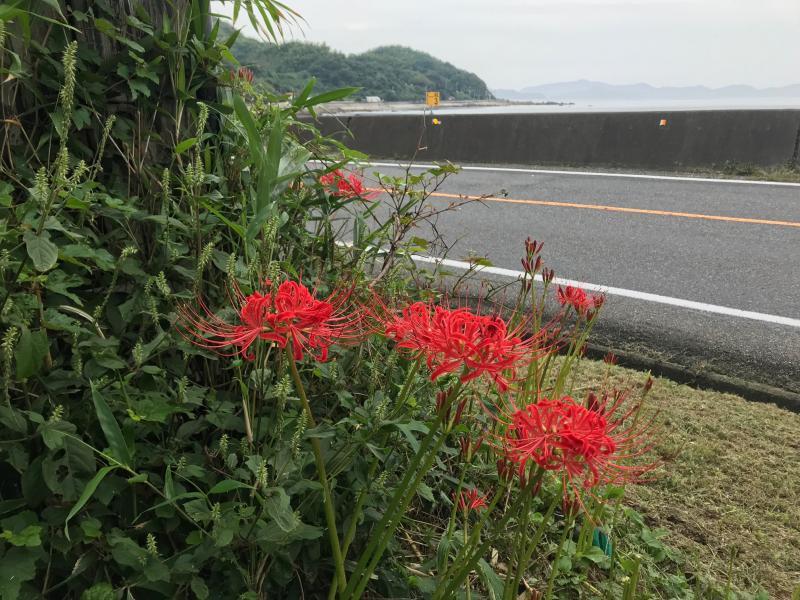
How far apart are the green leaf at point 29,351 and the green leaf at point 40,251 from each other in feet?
0.43

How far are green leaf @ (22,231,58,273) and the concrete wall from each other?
879cm

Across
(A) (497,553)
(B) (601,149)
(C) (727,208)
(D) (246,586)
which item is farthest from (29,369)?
(B) (601,149)

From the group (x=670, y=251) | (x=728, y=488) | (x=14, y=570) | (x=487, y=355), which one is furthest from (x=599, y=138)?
(x=14, y=570)

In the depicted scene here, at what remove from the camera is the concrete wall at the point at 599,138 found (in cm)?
942

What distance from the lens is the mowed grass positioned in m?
1.95

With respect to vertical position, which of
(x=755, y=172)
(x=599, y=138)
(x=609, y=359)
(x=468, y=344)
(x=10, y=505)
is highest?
(x=599, y=138)

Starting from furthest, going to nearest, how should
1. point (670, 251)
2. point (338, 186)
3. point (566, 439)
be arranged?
point (670, 251)
point (338, 186)
point (566, 439)

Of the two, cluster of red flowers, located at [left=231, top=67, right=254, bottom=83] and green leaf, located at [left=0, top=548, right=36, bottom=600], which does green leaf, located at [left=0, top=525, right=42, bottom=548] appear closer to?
green leaf, located at [left=0, top=548, right=36, bottom=600]

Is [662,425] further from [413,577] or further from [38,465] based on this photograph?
[38,465]

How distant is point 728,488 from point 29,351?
218cm

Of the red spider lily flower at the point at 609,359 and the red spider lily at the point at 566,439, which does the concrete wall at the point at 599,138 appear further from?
the red spider lily at the point at 566,439

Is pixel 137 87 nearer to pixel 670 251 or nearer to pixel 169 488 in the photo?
pixel 169 488

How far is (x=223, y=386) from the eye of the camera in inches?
64.9

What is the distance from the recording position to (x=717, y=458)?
7.96ft
